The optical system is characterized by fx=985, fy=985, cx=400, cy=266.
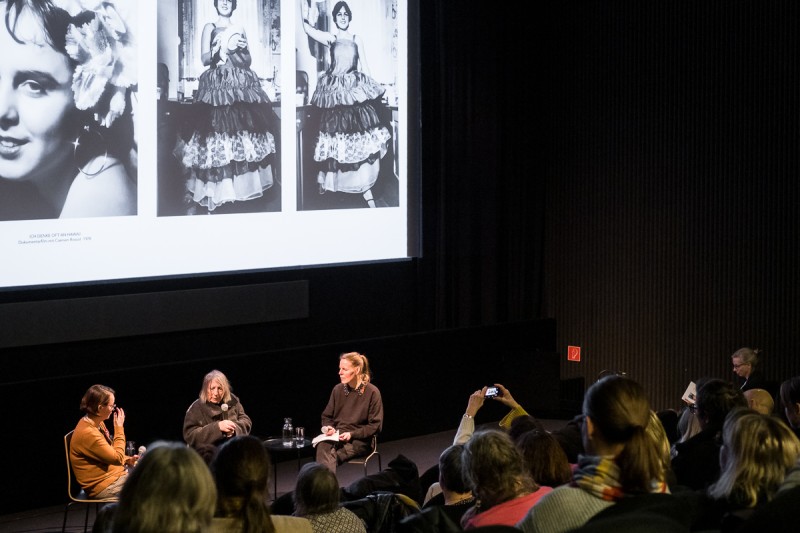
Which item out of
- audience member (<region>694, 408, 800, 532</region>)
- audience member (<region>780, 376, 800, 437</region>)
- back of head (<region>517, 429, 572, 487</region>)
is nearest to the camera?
audience member (<region>694, 408, 800, 532</region>)

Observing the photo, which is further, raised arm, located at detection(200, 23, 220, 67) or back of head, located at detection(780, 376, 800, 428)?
raised arm, located at detection(200, 23, 220, 67)

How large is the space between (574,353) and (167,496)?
763 cm

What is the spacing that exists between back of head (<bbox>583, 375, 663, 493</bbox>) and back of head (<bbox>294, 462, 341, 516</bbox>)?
54.9 inches

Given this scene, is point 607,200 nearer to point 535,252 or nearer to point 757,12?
point 535,252

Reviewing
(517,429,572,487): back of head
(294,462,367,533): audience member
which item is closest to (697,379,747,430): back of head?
(517,429,572,487): back of head

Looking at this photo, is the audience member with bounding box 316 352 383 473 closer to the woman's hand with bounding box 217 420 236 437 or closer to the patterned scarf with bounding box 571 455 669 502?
the woman's hand with bounding box 217 420 236 437

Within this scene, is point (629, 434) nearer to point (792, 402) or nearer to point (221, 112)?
point (792, 402)

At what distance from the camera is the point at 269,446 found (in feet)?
19.8

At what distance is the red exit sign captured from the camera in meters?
9.35

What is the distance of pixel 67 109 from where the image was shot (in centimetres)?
641

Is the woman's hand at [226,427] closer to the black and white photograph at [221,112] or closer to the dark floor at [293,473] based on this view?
the dark floor at [293,473]

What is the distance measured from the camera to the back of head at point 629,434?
2307 mm

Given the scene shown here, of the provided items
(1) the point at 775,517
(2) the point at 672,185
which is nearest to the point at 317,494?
(1) the point at 775,517

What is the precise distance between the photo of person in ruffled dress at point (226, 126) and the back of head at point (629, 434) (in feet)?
17.3
